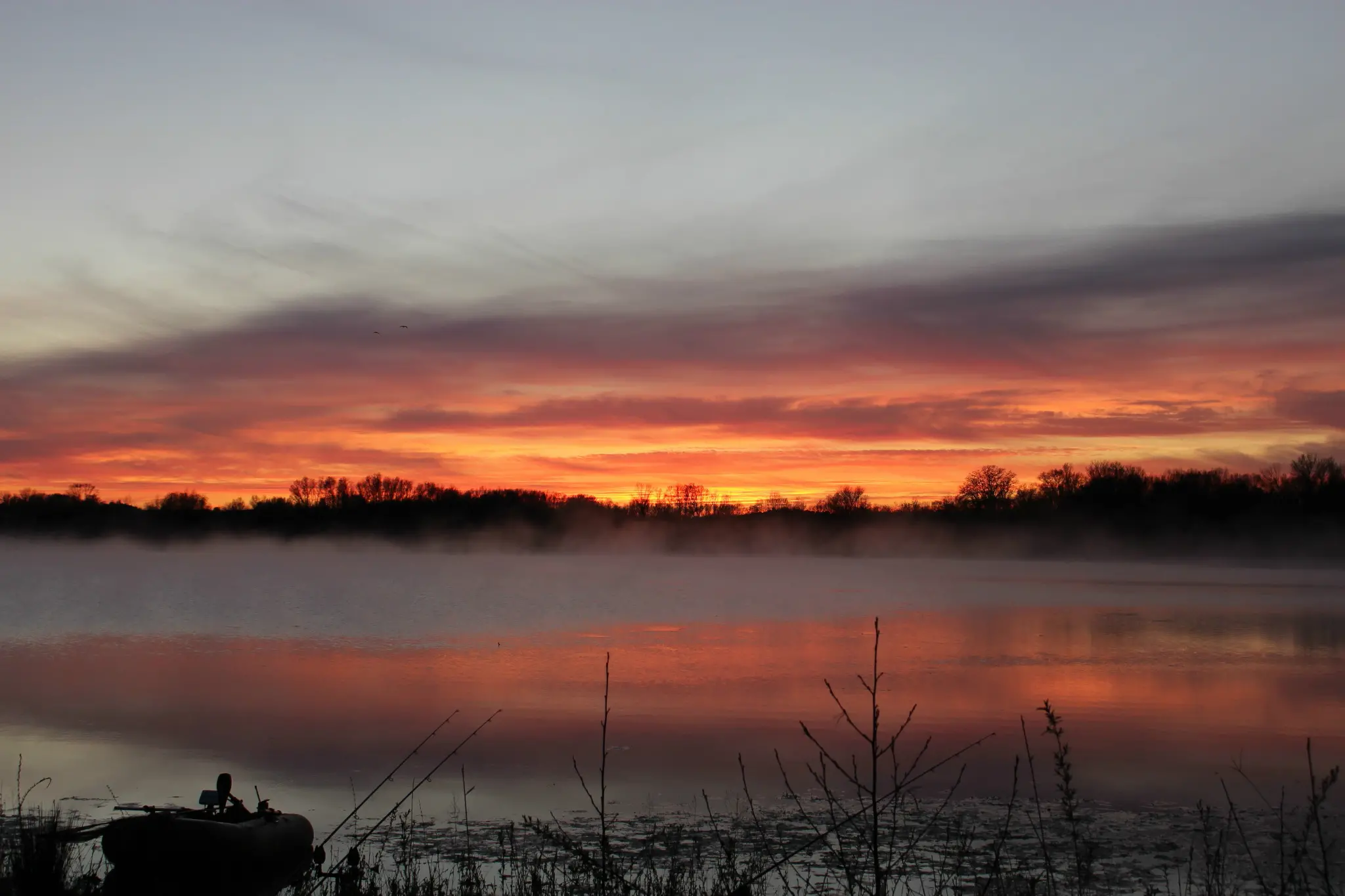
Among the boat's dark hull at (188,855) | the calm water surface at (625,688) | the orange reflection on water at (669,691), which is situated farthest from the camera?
the orange reflection on water at (669,691)

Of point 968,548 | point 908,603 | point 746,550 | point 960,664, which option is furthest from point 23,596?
point 746,550

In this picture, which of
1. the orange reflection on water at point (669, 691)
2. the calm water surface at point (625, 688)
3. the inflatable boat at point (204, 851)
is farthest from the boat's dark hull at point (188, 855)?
the orange reflection on water at point (669, 691)

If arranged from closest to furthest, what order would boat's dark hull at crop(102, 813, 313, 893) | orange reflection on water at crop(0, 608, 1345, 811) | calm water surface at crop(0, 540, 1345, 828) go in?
boat's dark hull at crop(102, 813, 313, 893) < calm water surface at crop(0, 540, 1345, 828) < orange reflection on water at crop(0, 608, 1345, 811)

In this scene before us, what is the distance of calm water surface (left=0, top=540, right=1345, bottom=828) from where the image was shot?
44.1 feet

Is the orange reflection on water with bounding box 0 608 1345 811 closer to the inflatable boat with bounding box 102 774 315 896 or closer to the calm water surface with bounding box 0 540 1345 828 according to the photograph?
the calm water surface with bounding box 0 540 1345 828

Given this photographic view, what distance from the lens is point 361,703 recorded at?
1928 cm

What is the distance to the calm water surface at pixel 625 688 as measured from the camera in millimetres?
13438

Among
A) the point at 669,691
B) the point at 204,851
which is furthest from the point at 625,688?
the point at 204,851

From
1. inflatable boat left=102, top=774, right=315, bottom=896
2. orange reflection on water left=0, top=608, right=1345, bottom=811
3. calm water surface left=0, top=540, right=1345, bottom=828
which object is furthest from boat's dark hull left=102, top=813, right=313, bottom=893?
orange reflection on water left=0, top=608, right=1345, bottom=811

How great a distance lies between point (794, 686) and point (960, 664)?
586 cm

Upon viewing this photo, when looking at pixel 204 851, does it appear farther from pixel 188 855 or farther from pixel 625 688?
pixel 625 688

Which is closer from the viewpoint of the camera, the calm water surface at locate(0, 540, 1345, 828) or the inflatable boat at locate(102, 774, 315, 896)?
the inflatable boat at locate(102, 774, 315, 896)

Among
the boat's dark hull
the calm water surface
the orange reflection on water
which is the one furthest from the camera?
the orange reflection on water

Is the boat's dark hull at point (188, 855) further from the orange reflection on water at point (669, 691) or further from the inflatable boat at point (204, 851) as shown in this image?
the orange reflection on water at point (669, 691)
